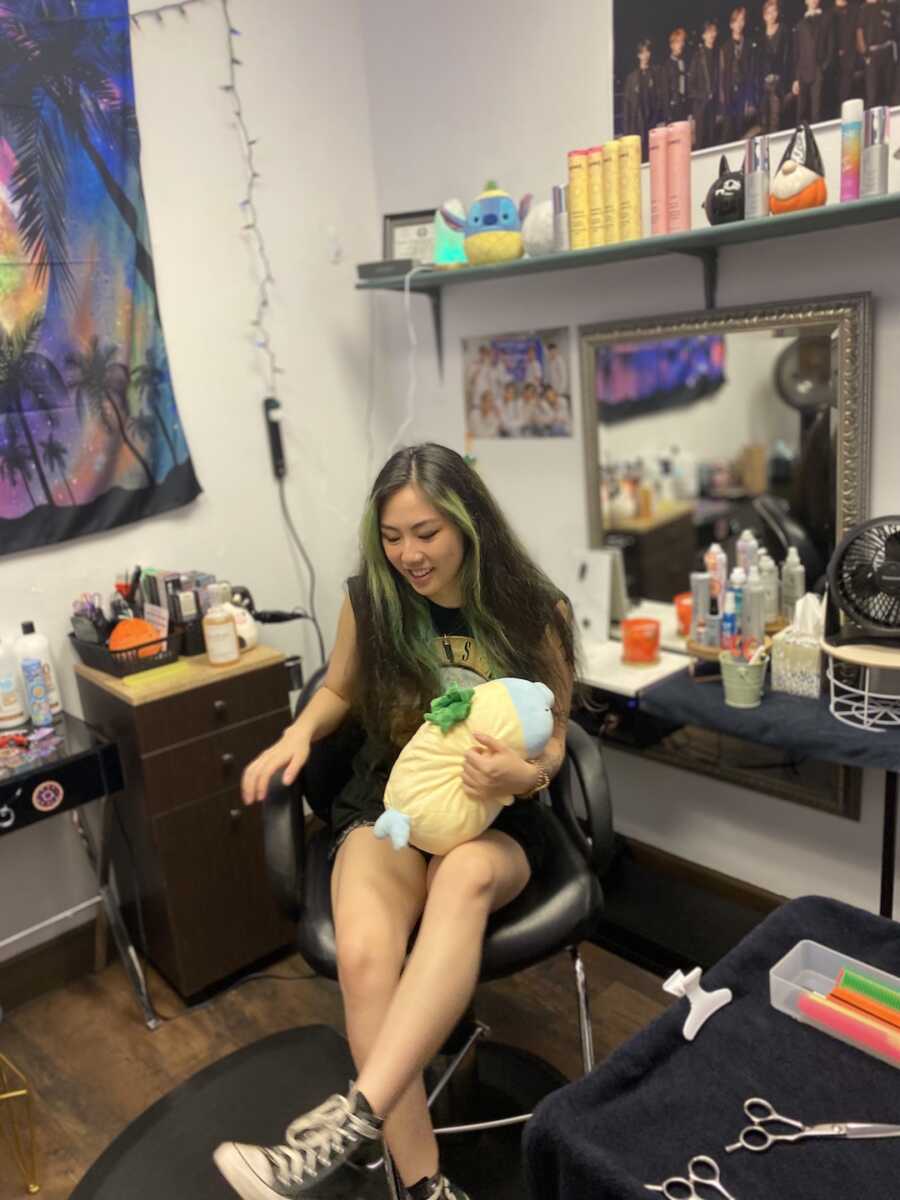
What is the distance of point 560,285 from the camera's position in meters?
2.22

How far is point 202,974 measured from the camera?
207 centimetres

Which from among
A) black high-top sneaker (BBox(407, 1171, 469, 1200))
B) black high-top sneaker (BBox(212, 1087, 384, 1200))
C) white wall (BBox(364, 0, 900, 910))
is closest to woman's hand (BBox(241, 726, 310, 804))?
black high-top sneaker (BBox(212, 1087, 384, 1200))

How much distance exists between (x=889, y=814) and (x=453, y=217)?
166cm

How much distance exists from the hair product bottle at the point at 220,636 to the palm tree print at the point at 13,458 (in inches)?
19.8

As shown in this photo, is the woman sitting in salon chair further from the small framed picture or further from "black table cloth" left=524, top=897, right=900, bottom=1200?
the small framed picture

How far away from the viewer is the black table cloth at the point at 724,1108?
0.92 m

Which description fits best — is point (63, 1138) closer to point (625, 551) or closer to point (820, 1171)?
point (820, 1171)

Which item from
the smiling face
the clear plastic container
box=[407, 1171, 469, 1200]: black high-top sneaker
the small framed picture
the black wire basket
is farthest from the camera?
the small framed picture

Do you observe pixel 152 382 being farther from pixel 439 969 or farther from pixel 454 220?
pixel 439 969

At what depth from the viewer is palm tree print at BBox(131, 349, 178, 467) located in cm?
216

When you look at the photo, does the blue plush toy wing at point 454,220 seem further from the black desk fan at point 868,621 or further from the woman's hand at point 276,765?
the woman's hand at point 276,765

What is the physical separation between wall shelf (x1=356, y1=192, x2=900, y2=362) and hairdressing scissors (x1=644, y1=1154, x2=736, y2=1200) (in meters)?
1.44

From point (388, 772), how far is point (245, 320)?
54.2 inches

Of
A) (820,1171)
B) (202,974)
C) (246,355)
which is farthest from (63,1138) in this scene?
(246,355)
